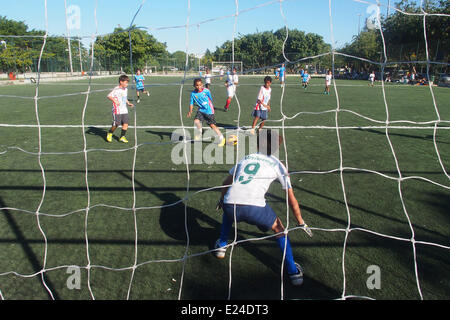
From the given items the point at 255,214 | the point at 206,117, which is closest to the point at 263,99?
the point at 206,117

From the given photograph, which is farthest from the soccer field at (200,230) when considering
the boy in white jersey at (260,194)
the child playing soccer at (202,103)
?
the child playing soccer at (202,103)

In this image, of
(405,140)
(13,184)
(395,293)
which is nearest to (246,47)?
(405,140)

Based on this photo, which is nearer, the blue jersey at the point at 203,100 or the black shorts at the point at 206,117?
the blue jersey at the point at 203,100

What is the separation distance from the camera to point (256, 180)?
8.95 feet

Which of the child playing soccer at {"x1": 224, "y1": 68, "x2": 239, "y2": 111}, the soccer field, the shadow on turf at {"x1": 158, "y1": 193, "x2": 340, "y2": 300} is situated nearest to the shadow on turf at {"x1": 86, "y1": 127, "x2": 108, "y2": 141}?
the soccer field

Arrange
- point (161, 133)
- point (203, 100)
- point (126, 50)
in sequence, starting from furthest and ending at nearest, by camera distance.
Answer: point (126, 50)
point (161, 133)
point (203, 100)

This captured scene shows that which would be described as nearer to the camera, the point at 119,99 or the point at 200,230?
the point at 200,230

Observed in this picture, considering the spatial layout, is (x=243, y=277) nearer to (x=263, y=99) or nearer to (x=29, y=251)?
(x=29, y=251)

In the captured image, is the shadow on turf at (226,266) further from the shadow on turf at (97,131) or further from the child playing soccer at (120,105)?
the shadow on turf at (97,131)

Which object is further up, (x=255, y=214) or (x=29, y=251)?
(x=255, y=214)

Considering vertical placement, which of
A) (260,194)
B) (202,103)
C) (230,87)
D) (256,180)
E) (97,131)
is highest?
(230,87)

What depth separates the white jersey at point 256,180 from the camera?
2.73 m

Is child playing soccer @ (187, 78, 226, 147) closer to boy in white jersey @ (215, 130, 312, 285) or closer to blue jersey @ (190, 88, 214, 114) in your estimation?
blue jersey @ (190, 88, 214, 114)

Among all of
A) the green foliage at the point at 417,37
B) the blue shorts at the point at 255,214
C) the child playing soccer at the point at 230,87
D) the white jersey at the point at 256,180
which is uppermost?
the green foliage at the point at 417,37
